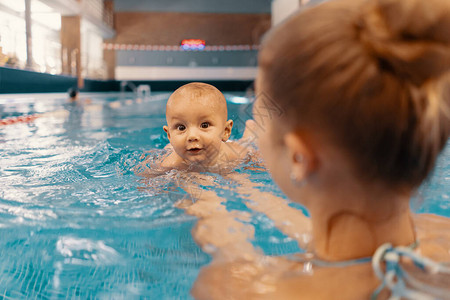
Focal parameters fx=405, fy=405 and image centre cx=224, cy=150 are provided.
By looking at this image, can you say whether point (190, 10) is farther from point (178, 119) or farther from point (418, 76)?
point (418, 76)

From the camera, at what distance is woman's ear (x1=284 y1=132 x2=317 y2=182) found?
2.00 feet

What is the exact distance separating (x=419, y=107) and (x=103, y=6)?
1702 centimetres

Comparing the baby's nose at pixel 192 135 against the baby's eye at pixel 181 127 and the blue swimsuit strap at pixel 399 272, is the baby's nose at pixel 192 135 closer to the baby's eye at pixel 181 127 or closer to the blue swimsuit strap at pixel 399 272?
the baby's eye at pixel 181 127

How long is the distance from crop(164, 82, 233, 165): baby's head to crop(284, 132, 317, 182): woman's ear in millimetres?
1235

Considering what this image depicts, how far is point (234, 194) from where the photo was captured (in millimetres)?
1444

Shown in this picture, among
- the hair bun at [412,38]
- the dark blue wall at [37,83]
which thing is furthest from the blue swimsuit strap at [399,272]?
the dark blue wall at [37,83]

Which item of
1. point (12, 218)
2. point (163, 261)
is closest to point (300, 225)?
point (163, 261)

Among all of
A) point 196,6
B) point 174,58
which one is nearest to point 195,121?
point 174,58

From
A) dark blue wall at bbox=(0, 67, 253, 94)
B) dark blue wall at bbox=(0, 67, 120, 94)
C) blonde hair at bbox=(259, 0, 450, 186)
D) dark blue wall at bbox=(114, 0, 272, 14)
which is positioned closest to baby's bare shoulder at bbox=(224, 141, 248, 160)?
blonde hair at bbox=(259, 0, 450, 186)

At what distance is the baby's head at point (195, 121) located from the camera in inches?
73.5

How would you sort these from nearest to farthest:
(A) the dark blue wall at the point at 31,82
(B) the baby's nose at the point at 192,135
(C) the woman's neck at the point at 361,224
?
(C) the woman's neck at the point at 361,224 → (B) the baby's nose at the point at 192,135 → (A) the dark blue wall at the point at 31,82

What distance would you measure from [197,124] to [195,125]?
0.04ft

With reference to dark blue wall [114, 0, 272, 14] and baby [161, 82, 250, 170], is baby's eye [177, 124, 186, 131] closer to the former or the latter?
baby [161, 82, 250, 170]

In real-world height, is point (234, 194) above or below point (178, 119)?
below
